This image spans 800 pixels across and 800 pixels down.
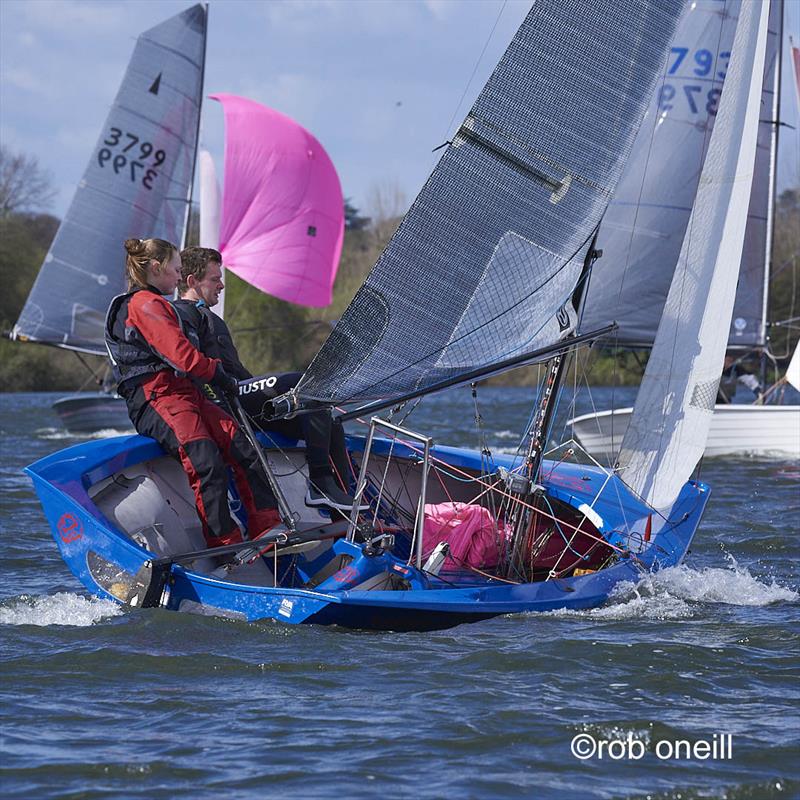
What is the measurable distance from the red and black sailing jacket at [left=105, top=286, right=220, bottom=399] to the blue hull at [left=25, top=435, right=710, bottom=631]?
0.47m

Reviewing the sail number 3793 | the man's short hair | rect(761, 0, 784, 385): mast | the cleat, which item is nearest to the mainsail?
rect(761, 0, 784, 385): mast

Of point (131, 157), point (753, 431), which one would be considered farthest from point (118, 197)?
point (753, 431)

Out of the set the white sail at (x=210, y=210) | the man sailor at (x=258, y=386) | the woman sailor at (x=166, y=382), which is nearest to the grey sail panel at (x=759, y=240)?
the white sail at (x=210, y=210)

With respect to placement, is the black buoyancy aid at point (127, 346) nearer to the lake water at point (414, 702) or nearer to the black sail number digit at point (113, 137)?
the lake water at point (414, 702)

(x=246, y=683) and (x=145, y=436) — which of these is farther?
(x=145, y=436)

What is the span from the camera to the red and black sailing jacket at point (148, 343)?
17.9 ft

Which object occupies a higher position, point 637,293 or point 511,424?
point 637,293

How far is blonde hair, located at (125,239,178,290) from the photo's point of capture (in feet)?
18.6

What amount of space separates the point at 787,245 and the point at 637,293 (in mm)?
25383

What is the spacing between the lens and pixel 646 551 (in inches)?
246

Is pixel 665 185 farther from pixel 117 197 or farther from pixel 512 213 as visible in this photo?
pixel 512 213

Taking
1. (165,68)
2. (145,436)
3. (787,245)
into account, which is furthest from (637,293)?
(787,245)

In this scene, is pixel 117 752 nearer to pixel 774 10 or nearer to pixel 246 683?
pixel 246 683

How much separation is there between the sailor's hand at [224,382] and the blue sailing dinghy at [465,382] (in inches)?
8.3
